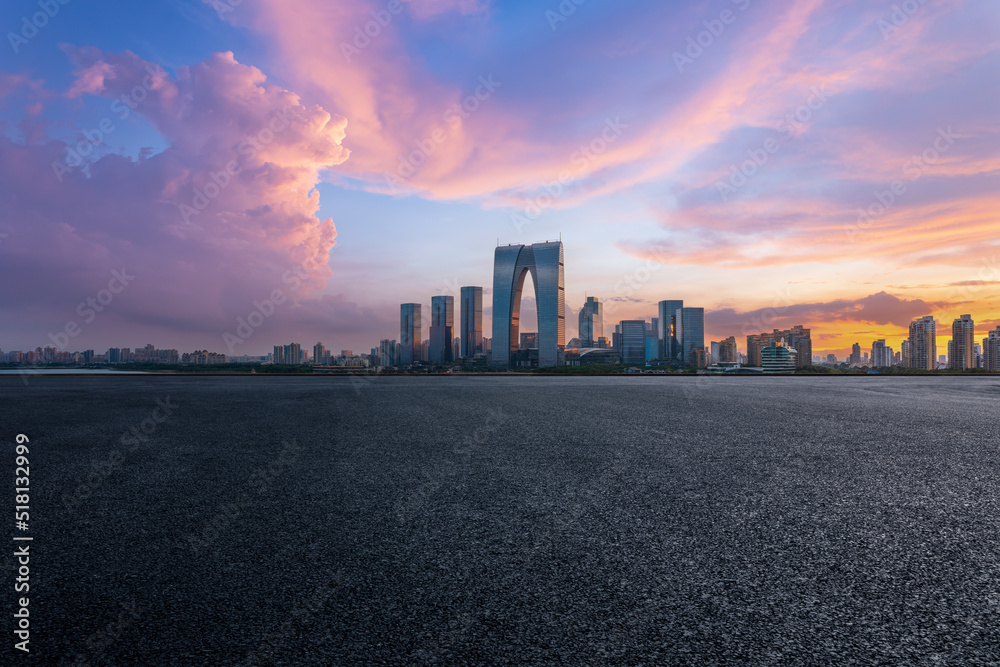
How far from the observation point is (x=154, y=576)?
4.19 metres

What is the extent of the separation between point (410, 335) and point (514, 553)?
173 meters

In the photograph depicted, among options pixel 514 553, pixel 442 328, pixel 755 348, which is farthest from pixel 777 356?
pixel 442 328

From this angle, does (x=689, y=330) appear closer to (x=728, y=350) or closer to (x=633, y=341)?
(x=633, y=341)

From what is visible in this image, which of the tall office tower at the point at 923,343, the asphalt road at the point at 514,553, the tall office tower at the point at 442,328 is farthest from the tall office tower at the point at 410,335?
the asphalt road at the point at 514,553

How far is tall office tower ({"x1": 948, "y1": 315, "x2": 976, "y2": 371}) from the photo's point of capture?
7519 centimetres

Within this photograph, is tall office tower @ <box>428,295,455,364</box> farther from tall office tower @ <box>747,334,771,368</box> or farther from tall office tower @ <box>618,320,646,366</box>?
tall office tower @ <box>747,334,771,368</box>

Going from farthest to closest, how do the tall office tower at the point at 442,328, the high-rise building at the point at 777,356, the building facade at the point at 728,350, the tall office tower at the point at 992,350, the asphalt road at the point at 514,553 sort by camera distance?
the tall office tower at the point at 442,328 → the building facade at the point at 728,350 → the high-rise building at the point at 777,356 → the tall office tower at the point at 992,350 → the asphalt road at the point at 514,553

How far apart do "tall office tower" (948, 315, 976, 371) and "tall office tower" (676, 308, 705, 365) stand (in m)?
86.3

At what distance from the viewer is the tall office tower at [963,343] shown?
75.2 meters

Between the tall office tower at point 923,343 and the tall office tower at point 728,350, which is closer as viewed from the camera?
the tall office tower at point 923,343

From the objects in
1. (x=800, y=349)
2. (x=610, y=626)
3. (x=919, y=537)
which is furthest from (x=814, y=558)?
(x=800, y=349)

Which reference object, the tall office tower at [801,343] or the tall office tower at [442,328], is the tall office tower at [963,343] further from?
the tall office tower at [442,328]

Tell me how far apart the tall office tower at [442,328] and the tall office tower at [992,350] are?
12896 cm

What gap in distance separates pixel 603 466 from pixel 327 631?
18.3 ft
